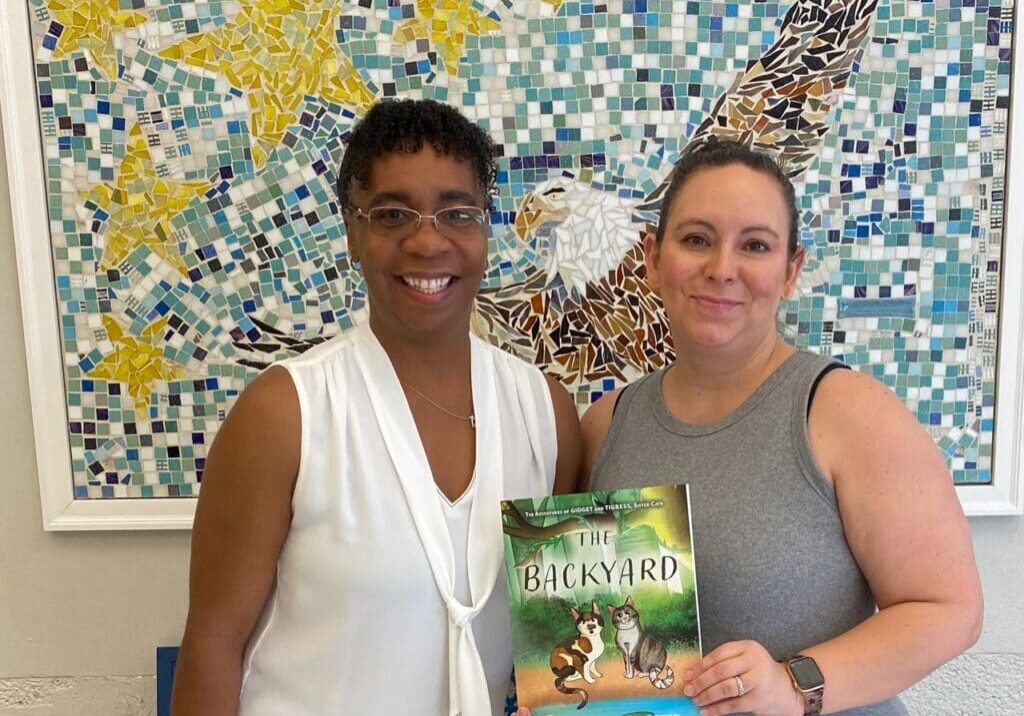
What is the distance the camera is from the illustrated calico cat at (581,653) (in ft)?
3.61

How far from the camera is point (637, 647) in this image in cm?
110

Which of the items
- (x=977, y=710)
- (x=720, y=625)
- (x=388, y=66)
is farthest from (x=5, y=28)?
(x=977, y=710)

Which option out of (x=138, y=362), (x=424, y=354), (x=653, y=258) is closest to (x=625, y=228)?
(x=653, y=258)

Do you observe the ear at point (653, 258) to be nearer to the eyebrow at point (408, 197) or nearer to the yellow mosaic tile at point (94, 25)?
the eyebrow at point (408, 197)

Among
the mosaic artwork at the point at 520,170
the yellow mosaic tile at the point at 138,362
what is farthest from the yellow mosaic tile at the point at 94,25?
the yellow mosaic tile at the point at 138,362

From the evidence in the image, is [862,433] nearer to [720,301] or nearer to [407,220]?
[720,301]

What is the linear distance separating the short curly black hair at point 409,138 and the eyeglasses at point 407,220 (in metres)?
0.06

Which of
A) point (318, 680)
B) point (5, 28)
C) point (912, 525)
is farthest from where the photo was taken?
point (5, 28)

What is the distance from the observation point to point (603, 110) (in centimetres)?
173

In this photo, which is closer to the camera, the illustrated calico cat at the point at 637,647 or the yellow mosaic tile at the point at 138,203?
the illustrated calico cat at the point at 637,647

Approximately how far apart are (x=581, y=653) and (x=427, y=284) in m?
0.59

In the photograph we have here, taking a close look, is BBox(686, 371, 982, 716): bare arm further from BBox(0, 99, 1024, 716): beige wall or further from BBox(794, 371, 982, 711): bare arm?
BBox(0, 99, 1024, 716): beige wall

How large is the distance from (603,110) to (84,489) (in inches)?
59.3

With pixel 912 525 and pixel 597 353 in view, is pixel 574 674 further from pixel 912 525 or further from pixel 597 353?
pixel 597 353
